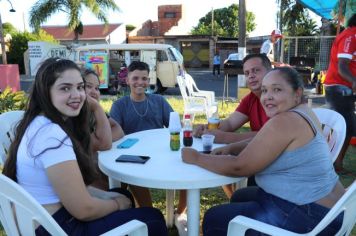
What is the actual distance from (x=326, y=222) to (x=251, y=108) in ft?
4.91

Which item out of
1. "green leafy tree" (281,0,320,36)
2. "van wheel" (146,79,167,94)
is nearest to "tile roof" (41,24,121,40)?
"green leafy tree" (281,0,320,36)

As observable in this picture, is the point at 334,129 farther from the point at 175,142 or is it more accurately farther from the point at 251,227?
the point at 251,227

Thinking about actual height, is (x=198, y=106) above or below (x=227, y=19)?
below

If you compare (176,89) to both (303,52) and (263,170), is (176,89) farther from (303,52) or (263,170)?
(263,170)

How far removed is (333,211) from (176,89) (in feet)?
40.7

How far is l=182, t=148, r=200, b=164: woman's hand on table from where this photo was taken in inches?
74.5

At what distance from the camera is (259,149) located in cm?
160

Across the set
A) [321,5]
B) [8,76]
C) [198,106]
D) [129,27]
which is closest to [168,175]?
[198,106]

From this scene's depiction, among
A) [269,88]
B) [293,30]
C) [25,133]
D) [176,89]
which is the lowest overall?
[176,89]

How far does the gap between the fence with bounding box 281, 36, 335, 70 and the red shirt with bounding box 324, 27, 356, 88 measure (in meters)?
7.58

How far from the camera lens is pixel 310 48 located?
459 inches

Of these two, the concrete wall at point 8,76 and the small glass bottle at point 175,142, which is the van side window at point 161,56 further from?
the small glass bottle at point 175,142

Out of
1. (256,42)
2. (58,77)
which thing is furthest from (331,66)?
(256,42)

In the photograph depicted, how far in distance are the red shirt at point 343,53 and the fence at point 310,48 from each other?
758 centimetres
